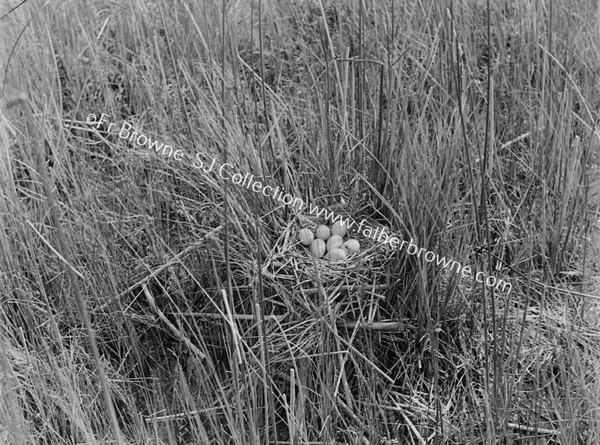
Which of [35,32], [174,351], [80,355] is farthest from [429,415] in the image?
[35,32]

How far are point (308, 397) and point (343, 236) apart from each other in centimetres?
48

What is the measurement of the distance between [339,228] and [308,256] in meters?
0.12

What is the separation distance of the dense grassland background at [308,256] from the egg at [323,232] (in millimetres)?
44

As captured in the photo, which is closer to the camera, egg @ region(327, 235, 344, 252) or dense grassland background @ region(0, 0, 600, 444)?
dense grassland background @ region(0, 0, 600, 444)

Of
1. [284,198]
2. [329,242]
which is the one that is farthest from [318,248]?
[284,198]

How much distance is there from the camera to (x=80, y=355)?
1.55 metres

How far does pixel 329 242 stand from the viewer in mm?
1697

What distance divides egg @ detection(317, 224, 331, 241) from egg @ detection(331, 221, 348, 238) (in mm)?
17

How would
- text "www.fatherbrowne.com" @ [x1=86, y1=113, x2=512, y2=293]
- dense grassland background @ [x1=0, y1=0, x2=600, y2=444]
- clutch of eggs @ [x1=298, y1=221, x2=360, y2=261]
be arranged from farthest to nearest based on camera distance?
clutch of eggs @ [x1=298, y1=221, x2=360, y2=261]
text "www.fatherbrowne.com" @ [x1=86, y1=113, x2=512, y2=293]
dense grassland background @ [x1=0, y1=0, x2=600, y2=444]

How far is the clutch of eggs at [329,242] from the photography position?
→ 1.67 m

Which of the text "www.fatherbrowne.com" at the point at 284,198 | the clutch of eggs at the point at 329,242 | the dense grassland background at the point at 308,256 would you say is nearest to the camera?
the dense grassland background at the point at 308,256

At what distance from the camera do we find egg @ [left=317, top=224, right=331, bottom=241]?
171 cm

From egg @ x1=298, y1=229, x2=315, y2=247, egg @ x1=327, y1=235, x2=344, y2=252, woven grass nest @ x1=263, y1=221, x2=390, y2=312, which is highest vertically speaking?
egg @ x1=298, y1=229, x2=315, y2=247

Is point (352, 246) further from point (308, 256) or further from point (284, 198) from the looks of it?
point (284, 198)
